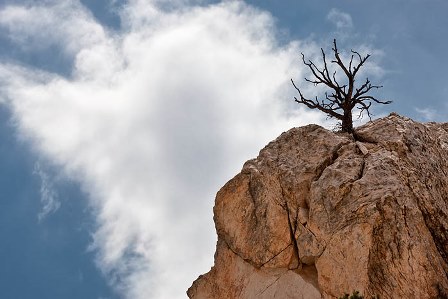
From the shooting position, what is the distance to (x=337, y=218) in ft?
63.8

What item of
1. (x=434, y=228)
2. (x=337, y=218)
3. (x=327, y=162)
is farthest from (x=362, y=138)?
(x=337, y=218)

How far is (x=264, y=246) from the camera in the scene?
2150 centimetres

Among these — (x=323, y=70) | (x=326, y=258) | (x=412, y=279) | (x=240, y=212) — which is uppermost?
(x=323, y=70)

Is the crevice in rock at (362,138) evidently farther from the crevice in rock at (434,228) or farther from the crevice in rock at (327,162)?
the crevice in rock at (434,228)

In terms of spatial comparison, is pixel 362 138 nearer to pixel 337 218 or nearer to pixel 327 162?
pixel 327 162

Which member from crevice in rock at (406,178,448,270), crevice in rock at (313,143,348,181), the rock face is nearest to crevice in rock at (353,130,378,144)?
the rock face

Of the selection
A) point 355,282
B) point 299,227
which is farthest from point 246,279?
point 355,282

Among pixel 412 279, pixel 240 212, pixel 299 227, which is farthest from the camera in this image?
pixel 240 212

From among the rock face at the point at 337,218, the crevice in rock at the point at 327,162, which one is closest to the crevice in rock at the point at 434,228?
the rock face at the point at 337,218

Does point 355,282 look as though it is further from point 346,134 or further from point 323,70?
point 323,70

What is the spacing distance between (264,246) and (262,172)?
3.04 metres

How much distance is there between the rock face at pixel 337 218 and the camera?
59.5 feet

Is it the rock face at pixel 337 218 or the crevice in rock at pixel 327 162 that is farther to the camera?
the crevice in rock at pixel 327 162

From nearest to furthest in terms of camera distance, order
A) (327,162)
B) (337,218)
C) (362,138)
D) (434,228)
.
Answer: (337,218) < (434,228) < (327,162) < (362,138)
